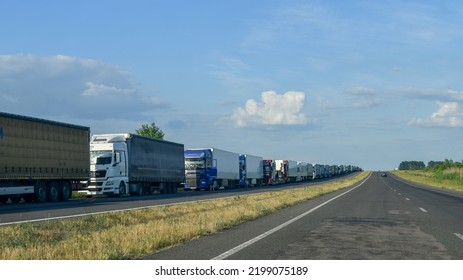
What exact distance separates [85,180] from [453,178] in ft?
198

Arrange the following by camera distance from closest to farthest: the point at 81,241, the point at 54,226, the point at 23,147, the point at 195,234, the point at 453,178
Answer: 1. the point at 81,241
2. the point at 195,234
3. the point at 54,226
4. the point at 23,147
5. the point at 453,178

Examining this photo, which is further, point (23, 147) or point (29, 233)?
point (23, 147)

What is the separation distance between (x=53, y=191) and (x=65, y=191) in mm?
1322

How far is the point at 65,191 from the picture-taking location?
116 ft

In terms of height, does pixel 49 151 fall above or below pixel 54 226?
above

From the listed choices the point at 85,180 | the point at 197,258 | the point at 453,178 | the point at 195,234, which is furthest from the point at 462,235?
the point at 453,178

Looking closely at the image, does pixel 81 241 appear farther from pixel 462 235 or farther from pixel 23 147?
pixel 23 147

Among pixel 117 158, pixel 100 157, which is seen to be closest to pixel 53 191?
pixel 100 157

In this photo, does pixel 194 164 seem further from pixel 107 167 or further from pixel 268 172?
pixel 268 172

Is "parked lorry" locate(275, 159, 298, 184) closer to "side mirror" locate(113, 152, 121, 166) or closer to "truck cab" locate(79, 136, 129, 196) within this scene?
"truck cab" locate(79, 136, 129, 196)

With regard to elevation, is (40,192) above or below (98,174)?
below

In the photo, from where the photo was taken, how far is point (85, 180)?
37.6 meters

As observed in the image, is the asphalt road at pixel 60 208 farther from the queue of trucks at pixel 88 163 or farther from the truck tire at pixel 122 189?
the truck tire at pixel 122 189

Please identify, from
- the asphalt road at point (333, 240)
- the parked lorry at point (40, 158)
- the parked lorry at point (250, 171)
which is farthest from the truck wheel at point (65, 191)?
the parked lorry at point (250, 171)
